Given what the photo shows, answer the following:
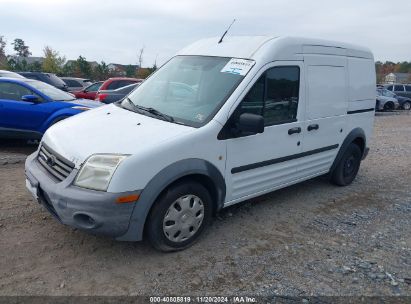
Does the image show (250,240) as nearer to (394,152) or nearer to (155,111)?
(155,111)

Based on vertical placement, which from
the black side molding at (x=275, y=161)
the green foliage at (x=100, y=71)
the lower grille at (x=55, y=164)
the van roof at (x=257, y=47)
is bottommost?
the black side molding at (x=275, y=161)

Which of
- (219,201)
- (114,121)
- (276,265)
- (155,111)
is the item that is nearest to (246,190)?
(219,201)

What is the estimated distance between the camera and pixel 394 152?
9.05 metres

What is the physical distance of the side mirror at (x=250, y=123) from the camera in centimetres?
351

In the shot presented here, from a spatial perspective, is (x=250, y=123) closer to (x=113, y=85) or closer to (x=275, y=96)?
(x=275, y=96)

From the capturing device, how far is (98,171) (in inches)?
121

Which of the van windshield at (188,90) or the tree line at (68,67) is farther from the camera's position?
the tree line at (68,67)

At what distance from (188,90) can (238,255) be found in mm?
1793

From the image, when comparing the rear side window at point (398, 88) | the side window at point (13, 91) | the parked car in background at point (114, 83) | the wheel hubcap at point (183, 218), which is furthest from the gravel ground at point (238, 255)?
the rear side window at point (398, 88)

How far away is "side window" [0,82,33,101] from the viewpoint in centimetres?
727

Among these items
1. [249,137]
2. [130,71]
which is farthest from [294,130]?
[130,71]

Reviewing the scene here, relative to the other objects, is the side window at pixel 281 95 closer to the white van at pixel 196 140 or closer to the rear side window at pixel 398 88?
the white van at pixel 196 140

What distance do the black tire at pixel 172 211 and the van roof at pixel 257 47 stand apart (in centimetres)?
159

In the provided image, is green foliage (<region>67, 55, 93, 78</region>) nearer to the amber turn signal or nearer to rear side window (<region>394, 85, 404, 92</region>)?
rear side window (<region>394, 85, 404, 92</region>)
